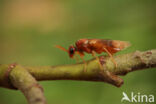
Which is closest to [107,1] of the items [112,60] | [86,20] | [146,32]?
[86,20]

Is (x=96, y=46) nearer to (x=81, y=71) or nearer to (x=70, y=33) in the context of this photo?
(x=81, y=71)

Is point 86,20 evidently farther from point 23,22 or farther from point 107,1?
point 23,22

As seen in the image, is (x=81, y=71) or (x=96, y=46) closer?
(x=81, y=71)

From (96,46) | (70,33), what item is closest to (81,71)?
(96,46)

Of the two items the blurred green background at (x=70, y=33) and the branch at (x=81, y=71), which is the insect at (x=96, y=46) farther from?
the blurred green background at (x=70, y=33)

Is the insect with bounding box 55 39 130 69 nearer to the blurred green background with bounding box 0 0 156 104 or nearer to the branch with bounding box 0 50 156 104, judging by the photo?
the branch with bounding box 0 50 156 104

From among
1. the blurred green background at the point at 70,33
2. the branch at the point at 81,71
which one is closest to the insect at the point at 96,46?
the branch at the point at 81,71
